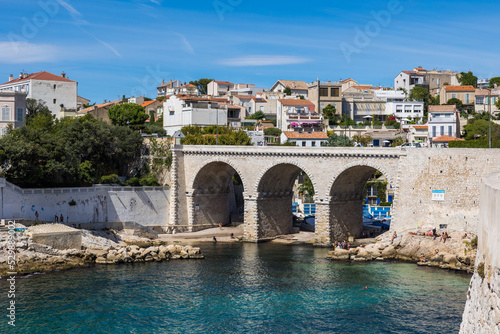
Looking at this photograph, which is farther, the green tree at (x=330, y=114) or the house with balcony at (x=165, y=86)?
the house with balcony at (x=165, y=86)

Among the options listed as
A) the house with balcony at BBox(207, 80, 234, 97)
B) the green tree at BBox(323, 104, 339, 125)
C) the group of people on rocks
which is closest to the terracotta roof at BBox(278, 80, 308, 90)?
the house with balcony at BBox(207, 80, 234, 97)

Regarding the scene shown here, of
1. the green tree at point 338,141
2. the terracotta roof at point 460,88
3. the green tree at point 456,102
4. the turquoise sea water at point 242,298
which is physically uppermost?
the terracotta roof at point 460,88

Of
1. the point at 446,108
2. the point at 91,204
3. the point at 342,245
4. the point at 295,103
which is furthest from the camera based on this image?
the point at 295,103

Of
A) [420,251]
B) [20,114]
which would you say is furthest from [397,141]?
[20,114]

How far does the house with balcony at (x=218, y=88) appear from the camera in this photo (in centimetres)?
11814

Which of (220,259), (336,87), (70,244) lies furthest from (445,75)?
(70,244)

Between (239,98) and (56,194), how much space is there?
49.0 m

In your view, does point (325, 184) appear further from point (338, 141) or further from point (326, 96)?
point (326, 96)

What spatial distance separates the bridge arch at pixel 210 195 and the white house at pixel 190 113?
1531cm

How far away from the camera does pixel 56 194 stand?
5334 cm

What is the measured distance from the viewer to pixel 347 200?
55312mm

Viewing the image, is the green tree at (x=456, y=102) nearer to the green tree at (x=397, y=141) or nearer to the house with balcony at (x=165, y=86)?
the green tree at (x=397, y=141)

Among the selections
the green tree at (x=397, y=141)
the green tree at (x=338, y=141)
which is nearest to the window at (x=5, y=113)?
the green tree at (x=338, y=141)

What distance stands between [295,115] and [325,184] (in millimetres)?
37484
